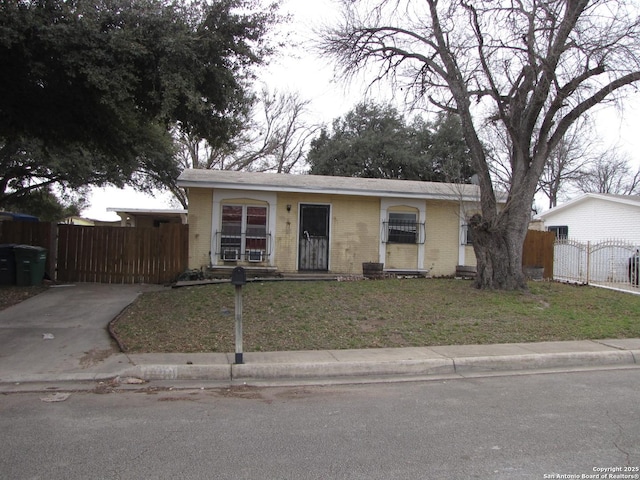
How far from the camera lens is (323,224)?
15.8 metres

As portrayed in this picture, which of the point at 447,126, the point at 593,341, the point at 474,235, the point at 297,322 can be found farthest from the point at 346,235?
the point at 447,126

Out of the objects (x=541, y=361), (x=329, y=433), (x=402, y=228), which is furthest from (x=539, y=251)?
(x=329, y=433)

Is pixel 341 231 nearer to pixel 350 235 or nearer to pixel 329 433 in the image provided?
pixel 350 235

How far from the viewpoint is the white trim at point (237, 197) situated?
14.9 meters

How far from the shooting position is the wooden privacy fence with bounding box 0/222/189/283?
13.8 meters

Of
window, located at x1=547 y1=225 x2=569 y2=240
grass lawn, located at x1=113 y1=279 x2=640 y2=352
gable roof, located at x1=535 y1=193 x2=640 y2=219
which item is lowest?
grass lawn, located at x1=113 y1=279 x2=640 y2=352

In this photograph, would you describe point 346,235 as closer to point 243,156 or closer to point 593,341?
point 593,341

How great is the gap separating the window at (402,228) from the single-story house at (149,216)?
914cm

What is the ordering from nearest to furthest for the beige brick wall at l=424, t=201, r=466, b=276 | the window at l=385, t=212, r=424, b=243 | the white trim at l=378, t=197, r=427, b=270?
the white trim at l=378, t=197, r=427, b=270 < the window at l=385, t=212, r=424, b=243 < the beige brick wall at l=424, t=201, r=466, b=276

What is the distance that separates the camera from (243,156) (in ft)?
116

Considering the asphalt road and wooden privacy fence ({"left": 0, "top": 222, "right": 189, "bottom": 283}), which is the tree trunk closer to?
the asphalt road

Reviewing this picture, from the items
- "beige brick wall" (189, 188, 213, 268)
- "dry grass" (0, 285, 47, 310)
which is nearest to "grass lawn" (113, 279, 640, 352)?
"beige brick wall" (189, 188, 213, 268)

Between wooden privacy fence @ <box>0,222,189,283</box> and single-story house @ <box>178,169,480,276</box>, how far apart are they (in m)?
0.99

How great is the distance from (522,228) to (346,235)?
5.54 m
